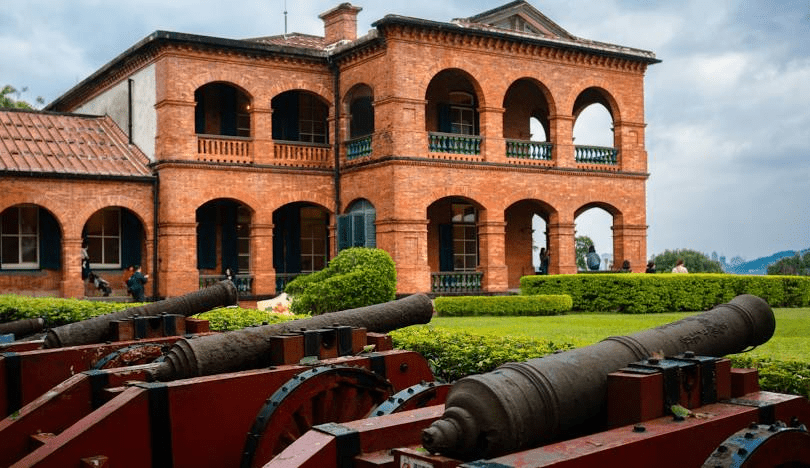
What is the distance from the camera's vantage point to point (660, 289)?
68.7 feet

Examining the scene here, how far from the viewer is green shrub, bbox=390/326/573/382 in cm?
669

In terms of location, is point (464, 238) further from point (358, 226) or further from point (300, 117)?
point (300, 117)

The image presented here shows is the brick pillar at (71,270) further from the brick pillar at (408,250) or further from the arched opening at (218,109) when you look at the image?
the brick pillar at (408,250)

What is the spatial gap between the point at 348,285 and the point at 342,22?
12433 mm

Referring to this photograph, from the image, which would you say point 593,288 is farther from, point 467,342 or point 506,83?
point 467,342

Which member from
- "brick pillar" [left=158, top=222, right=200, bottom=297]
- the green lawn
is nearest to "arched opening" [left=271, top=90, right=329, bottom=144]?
"brick pillar" [left=158, top=222, right=200, bottom=297]

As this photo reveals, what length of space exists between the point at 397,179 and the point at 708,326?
1779cm

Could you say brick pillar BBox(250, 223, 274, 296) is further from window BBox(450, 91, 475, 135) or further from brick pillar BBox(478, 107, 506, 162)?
window BBox(450, 91, 475, 135)

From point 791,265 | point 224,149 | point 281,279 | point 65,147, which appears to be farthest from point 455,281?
point 791,265

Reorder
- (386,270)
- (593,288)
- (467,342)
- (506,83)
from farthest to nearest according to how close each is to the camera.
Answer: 1. (506,83)
2. (593,288)
3. (386,270)
4. (467,342)

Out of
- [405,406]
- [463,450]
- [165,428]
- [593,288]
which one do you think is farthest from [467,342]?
[593,288]

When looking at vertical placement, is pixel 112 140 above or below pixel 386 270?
above

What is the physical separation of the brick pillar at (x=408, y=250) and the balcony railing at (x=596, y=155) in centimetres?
592

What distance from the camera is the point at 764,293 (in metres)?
22.3
